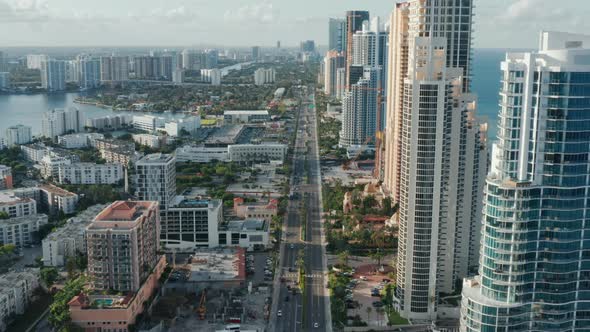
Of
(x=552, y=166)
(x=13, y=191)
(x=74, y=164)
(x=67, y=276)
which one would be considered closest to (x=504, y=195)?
(x=552, y=166)

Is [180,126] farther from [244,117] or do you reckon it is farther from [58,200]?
[58,200]

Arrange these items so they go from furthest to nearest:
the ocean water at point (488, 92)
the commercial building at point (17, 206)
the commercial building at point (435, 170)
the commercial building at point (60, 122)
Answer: the commercial building at point (60, 122) → the ocean water at point (488, 92) → the commercial building at point (17, 206) → the commercial building at point (435, 170)

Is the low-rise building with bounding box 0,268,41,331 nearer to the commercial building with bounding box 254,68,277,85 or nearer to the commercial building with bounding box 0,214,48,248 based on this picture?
the commercial building with bounding box 0,214,48,248

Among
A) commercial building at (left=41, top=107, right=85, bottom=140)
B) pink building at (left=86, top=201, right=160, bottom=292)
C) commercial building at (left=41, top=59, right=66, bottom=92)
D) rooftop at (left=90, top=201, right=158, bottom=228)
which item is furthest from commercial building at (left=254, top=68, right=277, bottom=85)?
pink building at (left=86, top=201, right=160, bottom=292)

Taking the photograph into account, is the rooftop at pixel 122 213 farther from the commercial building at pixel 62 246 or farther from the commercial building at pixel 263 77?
the commercial building at pixel 263 77

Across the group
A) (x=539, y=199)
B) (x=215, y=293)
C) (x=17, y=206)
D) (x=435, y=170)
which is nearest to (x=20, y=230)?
(x=17, y=206)

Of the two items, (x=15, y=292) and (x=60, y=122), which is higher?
(x=60, y=122)

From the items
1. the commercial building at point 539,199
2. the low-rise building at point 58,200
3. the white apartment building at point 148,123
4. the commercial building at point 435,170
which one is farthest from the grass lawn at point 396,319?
the white apartment building at point 148,123
